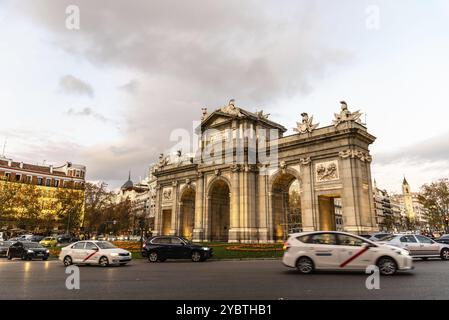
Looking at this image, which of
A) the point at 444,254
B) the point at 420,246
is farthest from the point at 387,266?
the point at 444,254

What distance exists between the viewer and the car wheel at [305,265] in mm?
13133

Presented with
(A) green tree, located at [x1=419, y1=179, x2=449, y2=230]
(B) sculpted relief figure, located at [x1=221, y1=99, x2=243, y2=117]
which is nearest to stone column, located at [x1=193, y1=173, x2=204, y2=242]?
(B) sculpted relief figure, located at [x1=221, y1=99, x2=243, y2=117]

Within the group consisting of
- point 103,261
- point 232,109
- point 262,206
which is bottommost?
point 103,261

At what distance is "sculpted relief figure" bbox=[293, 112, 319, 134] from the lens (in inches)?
1459

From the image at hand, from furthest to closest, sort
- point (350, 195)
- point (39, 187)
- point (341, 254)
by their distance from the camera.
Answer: point (39, 187) < point (350, 195) < point (341, 254)

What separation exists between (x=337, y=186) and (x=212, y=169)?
17.0 metres

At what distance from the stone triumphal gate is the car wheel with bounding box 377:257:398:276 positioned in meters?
20.2

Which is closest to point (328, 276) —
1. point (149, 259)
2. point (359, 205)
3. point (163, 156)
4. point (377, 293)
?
point (377, 293)

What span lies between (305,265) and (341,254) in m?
1.49

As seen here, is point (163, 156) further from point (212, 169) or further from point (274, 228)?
point (274, 228)

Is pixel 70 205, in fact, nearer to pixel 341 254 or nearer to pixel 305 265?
pixel 305 265

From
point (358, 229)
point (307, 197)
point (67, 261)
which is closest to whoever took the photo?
point (67, 261)

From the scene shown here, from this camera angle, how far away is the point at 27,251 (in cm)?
2458

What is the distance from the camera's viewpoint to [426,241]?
19203mm
